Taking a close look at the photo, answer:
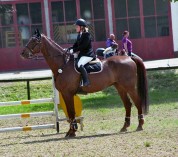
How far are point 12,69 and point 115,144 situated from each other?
2410 cm

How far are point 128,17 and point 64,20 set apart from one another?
11.9 feet

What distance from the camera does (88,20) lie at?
34.6m

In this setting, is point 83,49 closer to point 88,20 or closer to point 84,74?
point 84,74

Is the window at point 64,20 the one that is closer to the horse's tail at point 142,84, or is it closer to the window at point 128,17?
the window at point 128,17

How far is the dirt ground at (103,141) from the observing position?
1055cm

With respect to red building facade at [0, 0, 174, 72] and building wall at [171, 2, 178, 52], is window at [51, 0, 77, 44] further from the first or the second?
building wall at [171, 2, 178, 52]

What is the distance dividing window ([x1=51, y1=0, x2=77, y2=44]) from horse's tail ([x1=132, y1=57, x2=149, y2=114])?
2055cm

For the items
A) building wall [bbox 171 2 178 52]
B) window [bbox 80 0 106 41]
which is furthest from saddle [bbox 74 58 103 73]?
building wall [bbox 171 2 178 52]

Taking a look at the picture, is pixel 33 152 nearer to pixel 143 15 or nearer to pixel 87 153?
pixel 87 153

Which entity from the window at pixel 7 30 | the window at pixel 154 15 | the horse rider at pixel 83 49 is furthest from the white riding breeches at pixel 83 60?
the window at pixel 154 15

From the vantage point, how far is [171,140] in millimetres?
11469

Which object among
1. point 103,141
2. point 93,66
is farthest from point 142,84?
point 103,141

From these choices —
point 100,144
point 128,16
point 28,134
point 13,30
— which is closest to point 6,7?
point 13,30

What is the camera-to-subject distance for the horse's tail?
14000mm
